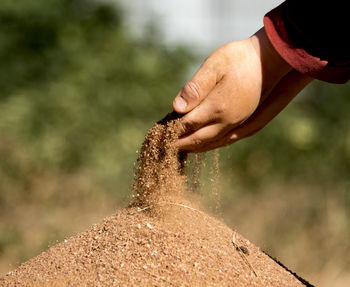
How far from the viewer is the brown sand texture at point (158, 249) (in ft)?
6.30

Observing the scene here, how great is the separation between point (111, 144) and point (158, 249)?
9.63ft

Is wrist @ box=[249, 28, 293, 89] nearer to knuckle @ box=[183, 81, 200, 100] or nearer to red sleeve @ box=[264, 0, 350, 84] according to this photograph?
red sleeve @ box=[264, 0, 350, 84]

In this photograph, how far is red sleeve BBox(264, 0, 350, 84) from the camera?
204 cm

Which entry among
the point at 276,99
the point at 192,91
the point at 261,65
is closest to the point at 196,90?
the point at 192,91

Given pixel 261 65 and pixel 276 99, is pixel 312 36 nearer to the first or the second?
pixel 261 65

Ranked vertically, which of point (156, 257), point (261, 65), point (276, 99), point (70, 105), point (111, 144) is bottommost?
point (156, 257)

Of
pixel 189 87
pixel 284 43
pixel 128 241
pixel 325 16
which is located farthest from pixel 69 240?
pixel 325 16

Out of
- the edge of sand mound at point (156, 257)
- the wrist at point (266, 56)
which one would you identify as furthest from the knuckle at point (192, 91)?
the edge of sand mound at point (156, 257)

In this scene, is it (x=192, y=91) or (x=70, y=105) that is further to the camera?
(x=70, y=105)

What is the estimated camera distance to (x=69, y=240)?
7.90 ft

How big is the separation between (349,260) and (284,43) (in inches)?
114

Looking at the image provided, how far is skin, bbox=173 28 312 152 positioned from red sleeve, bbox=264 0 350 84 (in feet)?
0.27

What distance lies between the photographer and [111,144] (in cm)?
487

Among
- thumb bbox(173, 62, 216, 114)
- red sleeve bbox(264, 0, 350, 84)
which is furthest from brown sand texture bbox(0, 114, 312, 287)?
red sleeve bbox(264, 0, 350, 84)
